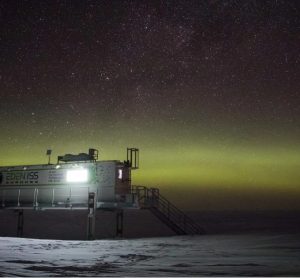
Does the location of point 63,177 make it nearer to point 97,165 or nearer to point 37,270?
point 97,165

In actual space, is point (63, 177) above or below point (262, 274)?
above

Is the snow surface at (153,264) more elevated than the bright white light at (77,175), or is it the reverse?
the bright white light at (77,175)

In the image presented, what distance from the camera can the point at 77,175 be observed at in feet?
110

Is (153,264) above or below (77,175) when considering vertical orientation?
below

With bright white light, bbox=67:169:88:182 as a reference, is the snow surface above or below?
below

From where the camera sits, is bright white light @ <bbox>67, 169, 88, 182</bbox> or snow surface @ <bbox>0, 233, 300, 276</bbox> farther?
bright white light @ <bbox>67, 169, 88, 182</bbox>

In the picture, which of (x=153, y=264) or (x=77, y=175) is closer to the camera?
(x=153, y=264)

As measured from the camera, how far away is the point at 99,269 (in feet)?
43.3

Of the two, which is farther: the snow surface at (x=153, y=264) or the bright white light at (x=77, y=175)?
the bright white light at (x=77, y=175)

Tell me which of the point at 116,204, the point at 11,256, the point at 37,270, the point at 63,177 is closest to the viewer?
the point at 37,270

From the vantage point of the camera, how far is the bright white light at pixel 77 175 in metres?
33.2

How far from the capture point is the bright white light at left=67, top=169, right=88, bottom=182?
33175mm

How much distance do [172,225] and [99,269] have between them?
20346 millimetres

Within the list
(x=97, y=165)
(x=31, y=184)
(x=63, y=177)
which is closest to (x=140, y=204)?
(x=97, y=165)
